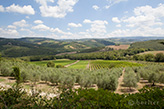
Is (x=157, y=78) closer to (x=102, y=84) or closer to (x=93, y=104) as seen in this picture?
(x=102, y=84)

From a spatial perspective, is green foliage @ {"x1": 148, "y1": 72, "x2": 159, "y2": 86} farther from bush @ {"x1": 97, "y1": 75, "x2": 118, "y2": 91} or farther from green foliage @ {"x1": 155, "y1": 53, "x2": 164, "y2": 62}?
green foliage @ {"x1": 155, "y1": 53, "x2": 164, "y2": 62}

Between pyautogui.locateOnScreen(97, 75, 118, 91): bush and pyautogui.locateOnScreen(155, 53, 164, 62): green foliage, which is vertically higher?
pyautogui.locateOnScreen(97, 75, 118, 91): bush

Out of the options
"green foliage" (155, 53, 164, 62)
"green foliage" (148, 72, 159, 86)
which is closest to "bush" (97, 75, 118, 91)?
"green foliage" (148, 72, 159, 86)

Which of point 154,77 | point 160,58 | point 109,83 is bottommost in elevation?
point 160,58

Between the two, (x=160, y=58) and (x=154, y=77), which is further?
(x=160, y=58)

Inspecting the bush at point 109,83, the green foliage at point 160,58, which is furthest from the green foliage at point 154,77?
the green foliage at point 160,58

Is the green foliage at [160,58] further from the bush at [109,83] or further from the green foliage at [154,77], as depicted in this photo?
the bush at [109,83]

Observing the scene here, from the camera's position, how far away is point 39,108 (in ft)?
14.9

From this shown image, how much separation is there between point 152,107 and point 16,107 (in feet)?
22.6

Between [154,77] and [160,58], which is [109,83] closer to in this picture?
[154,77]

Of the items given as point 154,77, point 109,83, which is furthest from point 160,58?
point 109,83

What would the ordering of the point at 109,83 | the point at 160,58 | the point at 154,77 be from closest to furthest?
the point at 109,83 → the point at 154,77 → the point at 160,58

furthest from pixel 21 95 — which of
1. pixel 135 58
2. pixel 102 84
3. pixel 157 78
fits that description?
pixel 135 58

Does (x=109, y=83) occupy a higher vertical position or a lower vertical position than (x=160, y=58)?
higher
